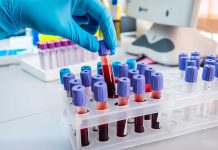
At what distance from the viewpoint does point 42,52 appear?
0.92 metres

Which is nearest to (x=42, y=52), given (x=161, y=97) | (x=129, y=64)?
(x=129, y=64)

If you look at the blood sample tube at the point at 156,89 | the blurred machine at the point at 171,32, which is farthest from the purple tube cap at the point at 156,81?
the blurred machine at the point at 171,32

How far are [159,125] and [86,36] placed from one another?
25cm

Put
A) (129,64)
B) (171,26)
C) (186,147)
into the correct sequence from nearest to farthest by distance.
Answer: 1. (186,147)
2. (129,64)
3. (171,26)

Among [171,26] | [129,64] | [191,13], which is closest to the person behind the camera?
[129,64]

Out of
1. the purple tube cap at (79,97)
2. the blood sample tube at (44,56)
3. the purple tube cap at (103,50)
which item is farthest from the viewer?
the blood sample tube at (44,56)

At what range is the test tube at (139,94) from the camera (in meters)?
0.53

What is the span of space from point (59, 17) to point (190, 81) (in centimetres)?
32

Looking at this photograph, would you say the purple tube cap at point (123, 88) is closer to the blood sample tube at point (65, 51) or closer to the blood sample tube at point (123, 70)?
the blood sample tube at point (123, 70)

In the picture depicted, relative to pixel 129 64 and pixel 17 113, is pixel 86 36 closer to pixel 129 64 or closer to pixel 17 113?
pixel 129 64

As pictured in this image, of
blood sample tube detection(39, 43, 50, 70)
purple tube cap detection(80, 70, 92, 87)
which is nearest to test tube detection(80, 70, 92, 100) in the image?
purple tube cap detection(80, 70, 92, 87)

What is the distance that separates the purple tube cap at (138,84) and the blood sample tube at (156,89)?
28 mm

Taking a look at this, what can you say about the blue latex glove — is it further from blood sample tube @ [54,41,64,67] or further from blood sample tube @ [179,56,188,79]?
blood sample tube @ [54,41,64,67]

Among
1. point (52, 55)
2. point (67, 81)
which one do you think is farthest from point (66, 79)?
point (52, 55)
